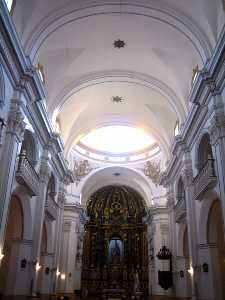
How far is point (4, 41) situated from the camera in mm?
9297

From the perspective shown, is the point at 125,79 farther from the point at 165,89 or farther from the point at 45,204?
the point at 45,204

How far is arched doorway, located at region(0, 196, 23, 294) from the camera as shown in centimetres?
1140

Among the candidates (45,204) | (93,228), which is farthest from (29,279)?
(93,228)

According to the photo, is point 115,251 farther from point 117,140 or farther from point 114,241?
point 117,140

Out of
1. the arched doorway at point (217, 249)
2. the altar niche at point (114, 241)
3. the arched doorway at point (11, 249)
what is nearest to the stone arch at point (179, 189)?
the arched doorway at point (217, 249)

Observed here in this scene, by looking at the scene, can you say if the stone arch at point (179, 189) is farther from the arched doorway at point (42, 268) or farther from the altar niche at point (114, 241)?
the altar niche at point (114, 241)

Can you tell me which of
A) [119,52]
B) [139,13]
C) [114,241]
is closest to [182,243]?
[119,52]

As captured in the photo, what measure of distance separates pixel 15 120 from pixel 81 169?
14.7 metres

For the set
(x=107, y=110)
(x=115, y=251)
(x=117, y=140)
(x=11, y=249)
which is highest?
(x=117, y=140)

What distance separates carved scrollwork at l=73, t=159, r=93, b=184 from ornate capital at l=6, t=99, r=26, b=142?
14.0 metres

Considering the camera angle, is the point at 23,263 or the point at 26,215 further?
the point at 26,215

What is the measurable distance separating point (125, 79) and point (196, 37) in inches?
191

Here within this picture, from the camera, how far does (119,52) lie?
47.3ft

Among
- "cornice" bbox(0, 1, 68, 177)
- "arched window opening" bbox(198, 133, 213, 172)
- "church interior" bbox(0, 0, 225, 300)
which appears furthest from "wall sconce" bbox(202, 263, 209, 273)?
"cornice" bbox(0, 1, 68, 177)
